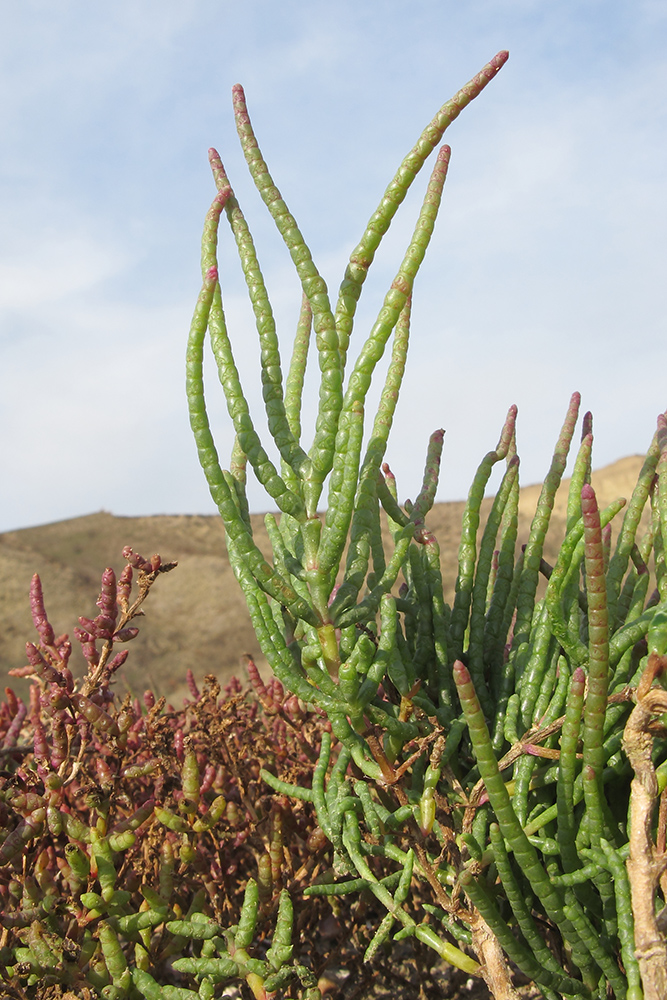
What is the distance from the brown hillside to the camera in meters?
11.8

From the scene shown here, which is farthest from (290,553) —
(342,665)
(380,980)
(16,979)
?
(380,980)

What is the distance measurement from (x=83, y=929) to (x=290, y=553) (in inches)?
47.0

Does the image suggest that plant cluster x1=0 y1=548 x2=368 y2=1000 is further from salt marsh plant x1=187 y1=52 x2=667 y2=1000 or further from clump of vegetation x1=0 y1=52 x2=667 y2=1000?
salt marsh plant x1=187 y1=52 x2=667 y2=1000

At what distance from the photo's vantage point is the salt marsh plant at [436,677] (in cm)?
168

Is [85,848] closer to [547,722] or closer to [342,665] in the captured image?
[342,665]

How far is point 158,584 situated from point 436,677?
11.8 metres

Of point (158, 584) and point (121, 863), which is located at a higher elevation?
point (158, 584)

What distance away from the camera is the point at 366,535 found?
75.2 inches

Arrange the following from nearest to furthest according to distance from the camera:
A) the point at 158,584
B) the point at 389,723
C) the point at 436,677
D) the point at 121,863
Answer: the point at 389,723 < the point at 436,677 < the point at 121,863 < the point at 158,584

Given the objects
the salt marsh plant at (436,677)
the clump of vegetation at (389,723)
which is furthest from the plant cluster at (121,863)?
the salt marsh plant at (436,677)

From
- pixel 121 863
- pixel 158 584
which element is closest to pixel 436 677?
pixel 121 863

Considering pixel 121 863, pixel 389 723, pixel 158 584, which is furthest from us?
pixel 158 584

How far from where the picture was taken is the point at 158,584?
531 inches

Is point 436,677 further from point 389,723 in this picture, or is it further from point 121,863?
point 121,863
